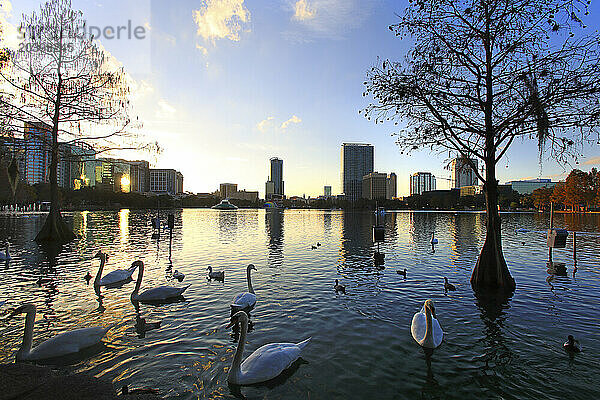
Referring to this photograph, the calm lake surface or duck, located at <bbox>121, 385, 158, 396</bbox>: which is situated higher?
duck, located at <bbox>121, 385, 158, 396</bbox>

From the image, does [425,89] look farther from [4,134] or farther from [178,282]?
[4,134]

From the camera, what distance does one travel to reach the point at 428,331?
811 cm

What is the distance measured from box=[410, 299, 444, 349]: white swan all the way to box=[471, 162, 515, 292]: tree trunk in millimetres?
6361

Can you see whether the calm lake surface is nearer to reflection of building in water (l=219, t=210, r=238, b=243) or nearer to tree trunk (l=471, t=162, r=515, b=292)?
tree trunk (l=471, t=162, r=515, b=292)

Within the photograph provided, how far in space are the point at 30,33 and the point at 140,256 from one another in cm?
1732

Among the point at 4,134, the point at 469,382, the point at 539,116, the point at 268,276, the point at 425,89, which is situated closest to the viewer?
the point at 469,382

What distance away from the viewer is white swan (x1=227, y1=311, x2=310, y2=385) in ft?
20.9

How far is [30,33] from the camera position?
22.2m

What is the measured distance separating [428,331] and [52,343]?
9.01 m

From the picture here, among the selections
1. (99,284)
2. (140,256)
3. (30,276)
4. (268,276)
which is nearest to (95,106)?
(140,256)

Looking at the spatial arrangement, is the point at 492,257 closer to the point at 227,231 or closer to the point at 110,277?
the point at 110,277

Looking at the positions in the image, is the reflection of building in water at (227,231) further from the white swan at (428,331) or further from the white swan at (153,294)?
the white swan at (428,331)

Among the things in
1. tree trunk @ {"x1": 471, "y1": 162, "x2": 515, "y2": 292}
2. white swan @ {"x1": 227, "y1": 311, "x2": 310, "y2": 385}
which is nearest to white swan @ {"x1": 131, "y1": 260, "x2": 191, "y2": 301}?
white swan @ {"x1": 227, "y1": 311, "x2": 310, "y2": 385}

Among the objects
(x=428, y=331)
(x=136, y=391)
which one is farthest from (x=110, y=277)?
(x=428, y=331)
